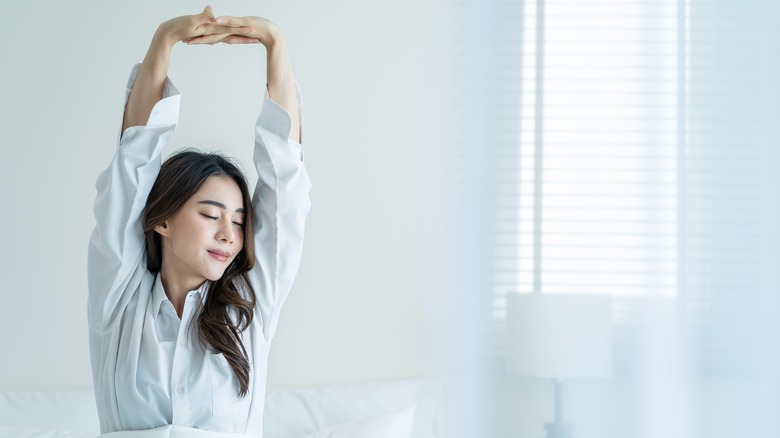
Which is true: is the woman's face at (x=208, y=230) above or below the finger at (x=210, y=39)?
below

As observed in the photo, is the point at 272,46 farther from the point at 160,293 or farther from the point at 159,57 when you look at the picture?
the point at 160,293

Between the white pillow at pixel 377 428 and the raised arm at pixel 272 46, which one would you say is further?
the white pillow at pixel 377 428

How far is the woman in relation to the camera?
1.22m

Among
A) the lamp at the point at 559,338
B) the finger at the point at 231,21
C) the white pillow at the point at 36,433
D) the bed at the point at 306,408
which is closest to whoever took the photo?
the finger at the point at 231,21

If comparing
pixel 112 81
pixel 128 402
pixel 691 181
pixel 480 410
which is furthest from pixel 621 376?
pixel 112 81

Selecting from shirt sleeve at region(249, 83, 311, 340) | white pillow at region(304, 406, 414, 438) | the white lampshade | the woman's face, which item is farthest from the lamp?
the woman's face

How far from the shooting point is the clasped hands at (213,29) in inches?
47.8

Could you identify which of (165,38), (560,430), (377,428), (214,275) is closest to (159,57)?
(165,38)

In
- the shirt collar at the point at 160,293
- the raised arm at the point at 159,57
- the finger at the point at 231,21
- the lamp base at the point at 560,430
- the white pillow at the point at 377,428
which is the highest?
the finger at the point at 231,21

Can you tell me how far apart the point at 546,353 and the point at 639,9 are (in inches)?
28.0

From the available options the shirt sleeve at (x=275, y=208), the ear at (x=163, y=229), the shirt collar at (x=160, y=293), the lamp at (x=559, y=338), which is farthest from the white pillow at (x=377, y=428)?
the ear at (x=163, y=229)

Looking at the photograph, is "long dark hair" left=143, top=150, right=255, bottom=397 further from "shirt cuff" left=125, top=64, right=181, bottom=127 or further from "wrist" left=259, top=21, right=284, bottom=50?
"wrist" left=259, top=21, right=284, bottom=50

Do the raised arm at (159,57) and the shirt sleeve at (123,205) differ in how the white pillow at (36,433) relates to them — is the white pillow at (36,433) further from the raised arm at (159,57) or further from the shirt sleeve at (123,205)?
the raised arm at (159,57)

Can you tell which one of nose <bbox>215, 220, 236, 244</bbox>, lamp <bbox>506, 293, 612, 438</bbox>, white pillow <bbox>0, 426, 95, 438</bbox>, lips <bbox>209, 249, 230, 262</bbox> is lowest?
white pillow <bbox>0, 426, 95, 438</bbox>
